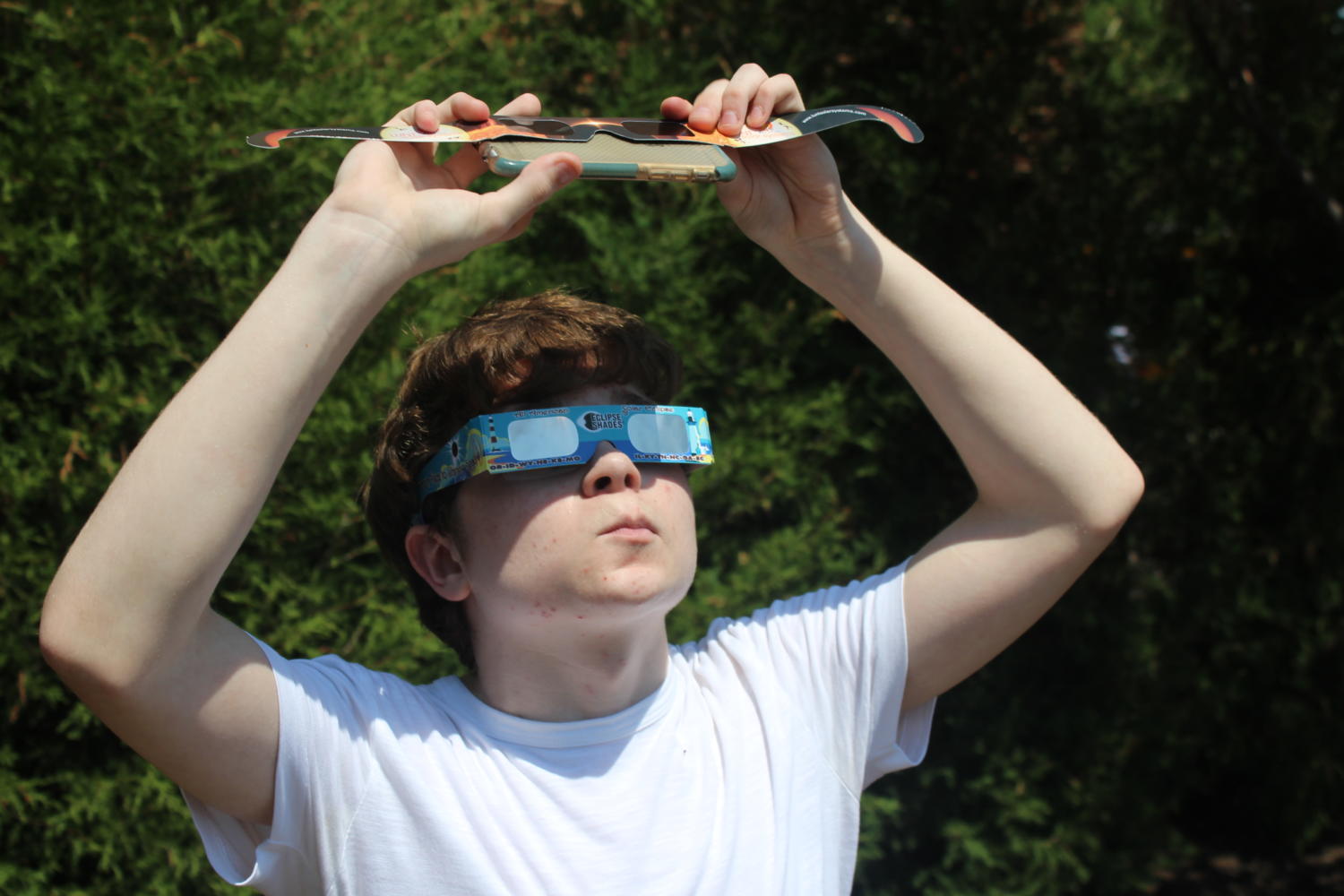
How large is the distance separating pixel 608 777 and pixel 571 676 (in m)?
0.17

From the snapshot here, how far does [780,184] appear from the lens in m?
1.95

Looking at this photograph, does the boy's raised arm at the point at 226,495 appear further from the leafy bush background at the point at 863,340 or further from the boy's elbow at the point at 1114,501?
the leafy bush background at the point at 863,340

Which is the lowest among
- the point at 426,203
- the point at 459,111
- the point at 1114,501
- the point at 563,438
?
the point at 563,438

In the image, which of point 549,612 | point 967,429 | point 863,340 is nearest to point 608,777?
point 549,612

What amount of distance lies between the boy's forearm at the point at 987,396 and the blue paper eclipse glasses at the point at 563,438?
424 millimetres

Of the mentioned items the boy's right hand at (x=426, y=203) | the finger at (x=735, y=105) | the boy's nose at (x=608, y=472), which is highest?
the finger at (x=735, y=105)

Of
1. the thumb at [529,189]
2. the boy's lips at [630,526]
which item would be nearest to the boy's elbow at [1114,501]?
the boy's lips at [630,526]

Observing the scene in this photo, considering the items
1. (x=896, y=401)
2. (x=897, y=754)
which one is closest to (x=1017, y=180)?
(x=896, y=401)

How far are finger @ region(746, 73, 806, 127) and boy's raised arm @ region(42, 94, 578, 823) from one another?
367 mm

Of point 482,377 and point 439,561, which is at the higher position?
point 482,377

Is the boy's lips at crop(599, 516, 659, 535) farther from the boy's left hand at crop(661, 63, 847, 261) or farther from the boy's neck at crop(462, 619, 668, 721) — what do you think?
the boy's left hand at crop(661, 63, 847, 261)

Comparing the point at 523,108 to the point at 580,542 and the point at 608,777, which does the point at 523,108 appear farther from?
the point at 608,777

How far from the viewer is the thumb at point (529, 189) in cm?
159

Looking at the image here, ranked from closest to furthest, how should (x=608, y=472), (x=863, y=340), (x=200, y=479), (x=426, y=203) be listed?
1. (x=200, y=479)
2. (x=426, y=203)
3. (x=608, y=472)
4. (x=863, y=340)
